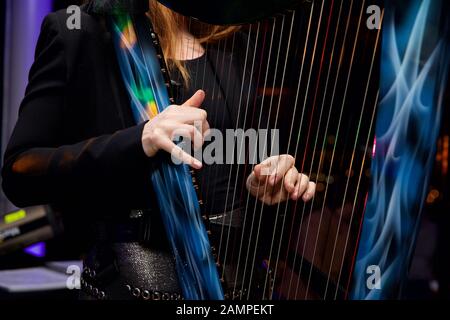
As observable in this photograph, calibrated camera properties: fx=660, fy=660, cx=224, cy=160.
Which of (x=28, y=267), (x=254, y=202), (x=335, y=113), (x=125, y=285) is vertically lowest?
(x=28, y=267)

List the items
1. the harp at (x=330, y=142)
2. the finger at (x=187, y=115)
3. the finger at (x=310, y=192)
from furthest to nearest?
Result: the finger at (x=310, y=192)
the finger at (x=187, y=115)
the harp at (x=330, y=142)

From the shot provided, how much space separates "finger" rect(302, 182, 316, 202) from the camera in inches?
35.6

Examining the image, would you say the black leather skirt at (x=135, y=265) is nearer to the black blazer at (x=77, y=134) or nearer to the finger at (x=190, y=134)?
the black blazer at (x=77, y=134)

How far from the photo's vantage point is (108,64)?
92cm

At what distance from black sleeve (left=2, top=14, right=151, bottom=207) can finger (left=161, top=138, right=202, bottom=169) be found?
5 cm

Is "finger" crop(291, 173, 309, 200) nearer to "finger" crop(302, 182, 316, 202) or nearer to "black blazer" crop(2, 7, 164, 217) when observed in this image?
"finger" crop(302, 182, 316, 202)

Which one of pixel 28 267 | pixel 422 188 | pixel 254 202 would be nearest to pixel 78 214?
pixel 254 202

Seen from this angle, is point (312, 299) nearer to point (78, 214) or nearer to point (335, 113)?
point (335, 113)

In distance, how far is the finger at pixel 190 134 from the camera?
0.79 meters

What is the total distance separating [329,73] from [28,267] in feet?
6.56

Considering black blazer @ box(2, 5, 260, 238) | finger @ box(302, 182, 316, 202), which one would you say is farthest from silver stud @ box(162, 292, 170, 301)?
finger @ box(302, 182, 316, 202)

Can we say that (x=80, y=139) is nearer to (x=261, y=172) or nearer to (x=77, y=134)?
(x=77, y=134)

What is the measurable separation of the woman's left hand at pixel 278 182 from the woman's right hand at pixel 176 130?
11 centimetres

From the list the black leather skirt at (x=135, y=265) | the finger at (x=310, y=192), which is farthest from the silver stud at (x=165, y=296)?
the finger at (x=310, y=192)
